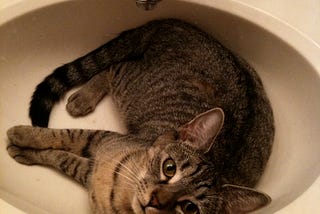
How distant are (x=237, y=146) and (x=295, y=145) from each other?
189 mm

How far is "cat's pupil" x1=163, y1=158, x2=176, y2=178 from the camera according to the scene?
97 cm

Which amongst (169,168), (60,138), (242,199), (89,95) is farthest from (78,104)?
(242,199)

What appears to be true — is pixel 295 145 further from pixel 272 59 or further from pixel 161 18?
pixel 161 18

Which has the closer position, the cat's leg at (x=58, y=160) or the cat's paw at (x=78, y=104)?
the cat's leg at (x=58, y=160)

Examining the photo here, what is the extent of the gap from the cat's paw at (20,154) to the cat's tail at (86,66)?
104 mm

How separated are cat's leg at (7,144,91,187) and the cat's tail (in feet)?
0.33

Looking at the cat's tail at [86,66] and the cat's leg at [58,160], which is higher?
the cat's tail at [86,66]

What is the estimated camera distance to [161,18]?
51.8 inches

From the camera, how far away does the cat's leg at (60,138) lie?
3.87 feet

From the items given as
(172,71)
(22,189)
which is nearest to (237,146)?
(172,71)

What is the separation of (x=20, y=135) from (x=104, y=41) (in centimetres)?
39

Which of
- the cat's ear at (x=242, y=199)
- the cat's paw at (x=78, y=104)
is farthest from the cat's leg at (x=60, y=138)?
the cat's ear at (x=242, y=199)

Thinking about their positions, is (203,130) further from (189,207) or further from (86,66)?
(86,66)

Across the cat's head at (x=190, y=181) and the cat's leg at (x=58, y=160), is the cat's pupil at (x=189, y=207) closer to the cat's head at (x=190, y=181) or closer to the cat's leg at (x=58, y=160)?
the cat's head at (x=190, y=181)
